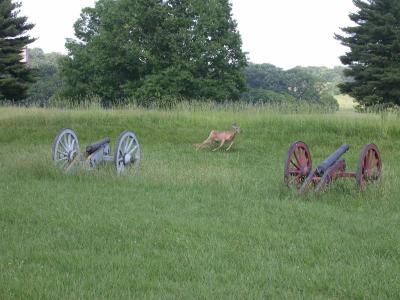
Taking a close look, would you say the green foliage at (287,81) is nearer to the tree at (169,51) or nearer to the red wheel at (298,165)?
the tree at (169,51)

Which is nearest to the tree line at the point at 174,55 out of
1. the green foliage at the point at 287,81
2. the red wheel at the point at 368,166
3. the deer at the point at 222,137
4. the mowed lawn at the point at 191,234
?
the deer at the point at 222,137

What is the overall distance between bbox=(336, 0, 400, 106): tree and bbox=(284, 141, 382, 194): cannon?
3172 cm

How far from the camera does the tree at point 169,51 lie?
1368 inches

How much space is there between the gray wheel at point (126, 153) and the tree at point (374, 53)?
3144 cm

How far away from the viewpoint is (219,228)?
5809 millimetres

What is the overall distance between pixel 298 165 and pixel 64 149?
486cm

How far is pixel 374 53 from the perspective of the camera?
4122 centimetres

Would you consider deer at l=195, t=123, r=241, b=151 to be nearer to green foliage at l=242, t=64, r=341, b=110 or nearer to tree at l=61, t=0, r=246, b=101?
tree at l=61, t=0, r=246, b=101

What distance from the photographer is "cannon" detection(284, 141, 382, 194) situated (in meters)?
7.80

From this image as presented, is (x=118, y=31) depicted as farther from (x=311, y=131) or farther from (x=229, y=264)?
(x=229, y=264)

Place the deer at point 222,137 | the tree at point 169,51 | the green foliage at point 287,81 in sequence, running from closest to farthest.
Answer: the deer at point 222,137 → the tree at point 169,51 → the green foliage at point 287,81

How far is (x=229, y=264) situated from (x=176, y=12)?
33630 millimetres

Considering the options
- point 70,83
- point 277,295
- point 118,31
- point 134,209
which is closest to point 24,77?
point 70,83

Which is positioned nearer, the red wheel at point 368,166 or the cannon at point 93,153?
the red wheel at point 368,166
